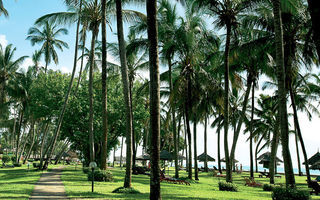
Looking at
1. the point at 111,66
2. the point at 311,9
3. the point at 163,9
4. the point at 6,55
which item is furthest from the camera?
the point at 6,55

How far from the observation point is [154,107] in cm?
841

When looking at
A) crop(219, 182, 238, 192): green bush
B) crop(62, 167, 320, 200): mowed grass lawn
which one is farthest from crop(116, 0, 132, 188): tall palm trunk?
crop(219, 182, 238, 192): green bush

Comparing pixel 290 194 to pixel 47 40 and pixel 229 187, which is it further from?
pixel 47 40

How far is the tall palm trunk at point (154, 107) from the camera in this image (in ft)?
25.8

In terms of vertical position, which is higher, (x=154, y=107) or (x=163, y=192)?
(x=154, y=107)

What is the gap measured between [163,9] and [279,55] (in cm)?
1312

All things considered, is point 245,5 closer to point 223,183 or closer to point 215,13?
point 215,13

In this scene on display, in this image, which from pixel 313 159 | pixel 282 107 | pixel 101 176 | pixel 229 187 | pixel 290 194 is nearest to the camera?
pixel 290 194

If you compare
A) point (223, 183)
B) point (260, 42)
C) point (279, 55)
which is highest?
point (260, 42)

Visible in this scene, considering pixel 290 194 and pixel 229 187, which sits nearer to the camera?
pixel 290 194

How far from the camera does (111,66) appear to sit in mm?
25766

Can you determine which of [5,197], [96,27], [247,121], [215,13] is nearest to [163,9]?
[96,27]

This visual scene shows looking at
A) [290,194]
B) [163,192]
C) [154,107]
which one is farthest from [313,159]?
[154,107]

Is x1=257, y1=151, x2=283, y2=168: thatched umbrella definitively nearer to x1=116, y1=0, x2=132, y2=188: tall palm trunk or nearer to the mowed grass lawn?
the mowed grass lawn
